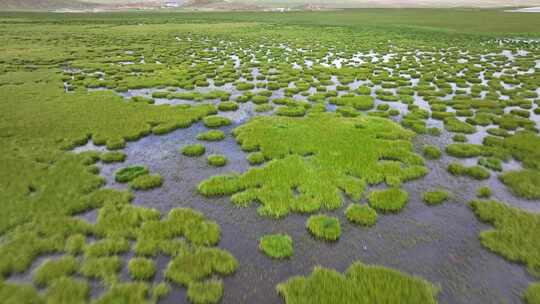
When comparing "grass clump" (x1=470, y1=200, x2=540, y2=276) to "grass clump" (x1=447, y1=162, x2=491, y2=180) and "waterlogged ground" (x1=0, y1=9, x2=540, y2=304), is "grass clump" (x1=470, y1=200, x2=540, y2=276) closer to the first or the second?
"waterlogged ground" (x1=0, y1=9, x2=540, y2=304)

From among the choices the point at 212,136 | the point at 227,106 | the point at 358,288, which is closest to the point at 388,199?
the point at 358,288

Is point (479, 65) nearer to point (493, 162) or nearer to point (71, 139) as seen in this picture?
point (493, 162)

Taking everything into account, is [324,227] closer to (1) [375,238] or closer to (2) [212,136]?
(1) [375,238]

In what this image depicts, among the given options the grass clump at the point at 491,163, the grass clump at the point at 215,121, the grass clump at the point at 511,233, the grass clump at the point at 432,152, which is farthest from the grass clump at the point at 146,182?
the grass clump at the point at 491,163

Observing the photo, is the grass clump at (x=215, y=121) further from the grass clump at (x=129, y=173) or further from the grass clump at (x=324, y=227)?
the grass clump at (x=324, y=227)

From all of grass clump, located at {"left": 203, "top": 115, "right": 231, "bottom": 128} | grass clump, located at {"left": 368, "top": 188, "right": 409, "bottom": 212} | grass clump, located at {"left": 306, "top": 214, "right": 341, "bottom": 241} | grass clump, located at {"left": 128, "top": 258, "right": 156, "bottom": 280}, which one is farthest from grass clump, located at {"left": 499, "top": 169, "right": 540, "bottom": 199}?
grass clump, located at {"left": 203, "top": 115, "right": 231, "bottom": 128}

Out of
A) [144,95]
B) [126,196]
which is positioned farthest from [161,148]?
[144,95]

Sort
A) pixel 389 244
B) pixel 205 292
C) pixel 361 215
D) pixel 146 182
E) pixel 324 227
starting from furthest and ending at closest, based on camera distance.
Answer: pixel 146 182, pixel 361 215, pixel 324 227, pixel 389 244, pixel 205 292
